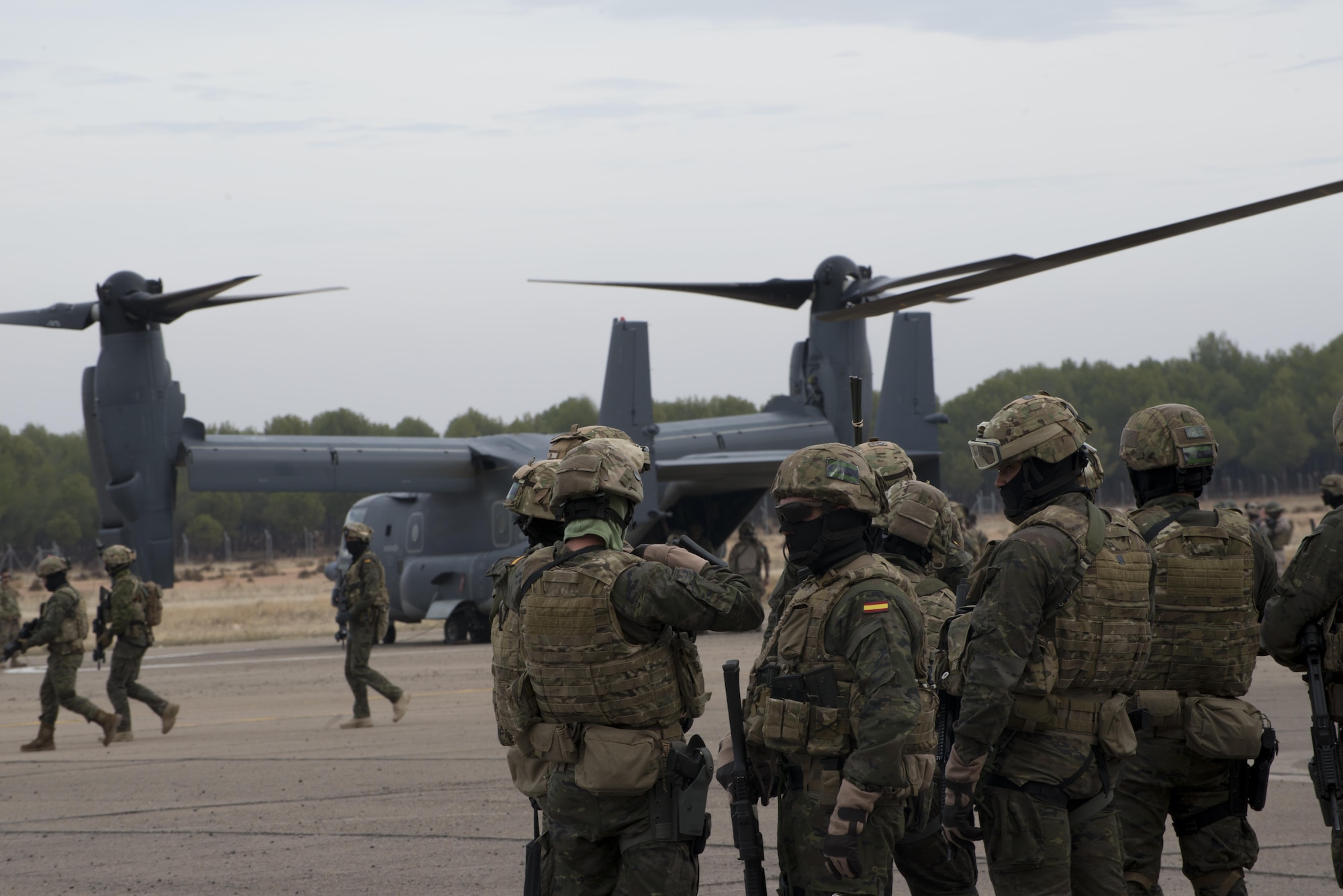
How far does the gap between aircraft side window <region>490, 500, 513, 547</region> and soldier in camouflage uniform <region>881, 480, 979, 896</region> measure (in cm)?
1825

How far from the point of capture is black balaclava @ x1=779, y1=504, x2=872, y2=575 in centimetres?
434

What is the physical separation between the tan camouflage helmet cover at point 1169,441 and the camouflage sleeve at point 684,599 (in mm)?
1984

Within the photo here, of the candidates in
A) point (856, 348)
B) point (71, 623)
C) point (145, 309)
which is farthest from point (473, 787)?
point (856, 348)

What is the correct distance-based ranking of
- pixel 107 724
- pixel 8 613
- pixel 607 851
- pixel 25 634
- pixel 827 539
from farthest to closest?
pixel 8 613 < pixel 25 634 < pixel 107 724 < pixel 607 851 < pixel 827 539

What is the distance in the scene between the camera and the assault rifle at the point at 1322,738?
4.96 metres

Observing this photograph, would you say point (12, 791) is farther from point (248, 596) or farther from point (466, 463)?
point (248, 596)

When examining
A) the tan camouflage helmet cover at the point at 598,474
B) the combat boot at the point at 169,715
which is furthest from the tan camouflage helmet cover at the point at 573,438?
the combat boot at the point at 169,715

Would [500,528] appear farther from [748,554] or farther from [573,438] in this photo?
[573,438]

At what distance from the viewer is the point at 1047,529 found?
456 centimetres

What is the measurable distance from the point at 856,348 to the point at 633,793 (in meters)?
22.7

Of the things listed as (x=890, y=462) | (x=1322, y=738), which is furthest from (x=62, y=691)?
(x=1322, y=738)

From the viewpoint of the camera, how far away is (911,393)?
981 inches

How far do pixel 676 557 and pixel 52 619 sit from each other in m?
9.65

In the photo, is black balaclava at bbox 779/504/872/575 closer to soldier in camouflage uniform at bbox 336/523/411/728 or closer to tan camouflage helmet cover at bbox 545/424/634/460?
tan camouflage helmet cover at bbox 545/424/634/460
